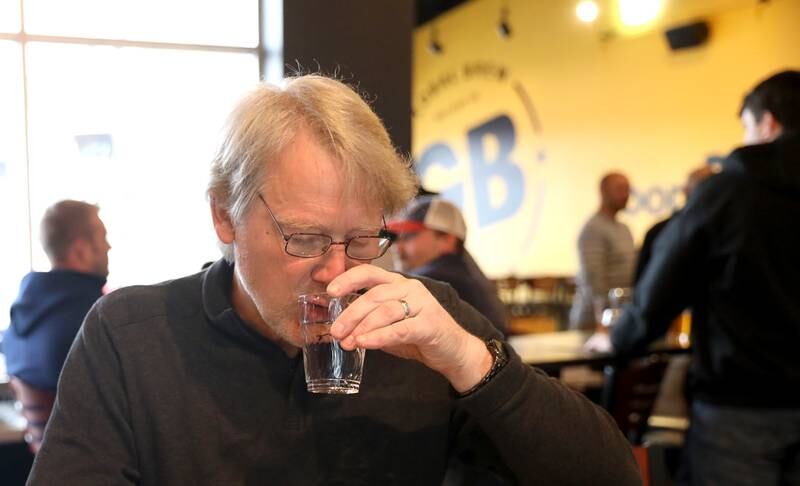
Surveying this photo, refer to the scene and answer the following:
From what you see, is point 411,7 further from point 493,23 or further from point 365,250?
point 493,23

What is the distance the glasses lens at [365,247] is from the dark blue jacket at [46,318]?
1.92m

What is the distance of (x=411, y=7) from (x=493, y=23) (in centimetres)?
744

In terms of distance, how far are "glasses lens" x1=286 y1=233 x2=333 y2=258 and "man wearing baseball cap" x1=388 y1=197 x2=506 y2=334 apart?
5.80ft

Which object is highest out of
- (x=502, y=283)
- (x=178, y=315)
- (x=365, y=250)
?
(x=365, y=250)

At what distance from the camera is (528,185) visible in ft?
31.0

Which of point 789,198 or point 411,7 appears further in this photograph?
point 411,7

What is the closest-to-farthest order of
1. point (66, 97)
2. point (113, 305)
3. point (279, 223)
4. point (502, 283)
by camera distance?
point (279, 223), point (113, 305), point (66, 97), point (502, 283)

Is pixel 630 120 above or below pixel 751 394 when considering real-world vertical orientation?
above

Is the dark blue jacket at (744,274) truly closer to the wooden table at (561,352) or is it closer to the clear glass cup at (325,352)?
the wooden table at (561,352)

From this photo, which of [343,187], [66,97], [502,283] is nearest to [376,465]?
[343,187]

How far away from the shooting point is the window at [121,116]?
3.04 m

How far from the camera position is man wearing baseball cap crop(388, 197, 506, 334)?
124 inches

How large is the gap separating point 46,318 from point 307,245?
199 centimetres

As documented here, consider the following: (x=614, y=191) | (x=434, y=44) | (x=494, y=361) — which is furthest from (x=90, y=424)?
(x=434, y=44)
